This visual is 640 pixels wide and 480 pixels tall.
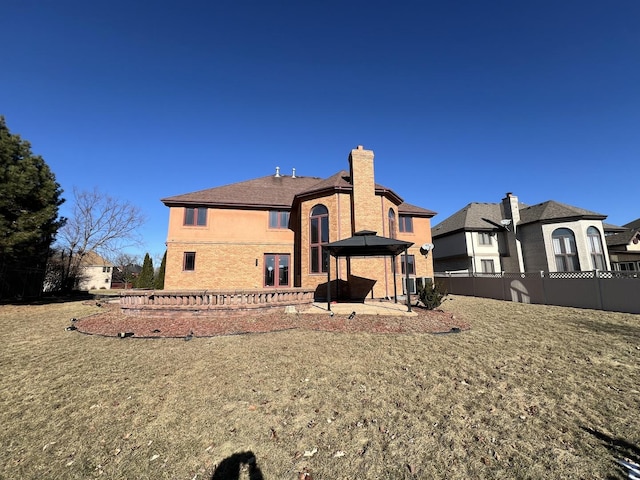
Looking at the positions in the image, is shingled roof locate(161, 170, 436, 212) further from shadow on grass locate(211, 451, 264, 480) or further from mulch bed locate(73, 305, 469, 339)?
shadow on grass locate(211, 451, 264, 480)

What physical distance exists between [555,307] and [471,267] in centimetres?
1391

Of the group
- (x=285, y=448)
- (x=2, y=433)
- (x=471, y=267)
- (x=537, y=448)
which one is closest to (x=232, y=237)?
(x=2, y=433)

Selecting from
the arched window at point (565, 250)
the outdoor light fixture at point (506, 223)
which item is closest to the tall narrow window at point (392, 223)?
the outdoor light fixture at point (506, 223)

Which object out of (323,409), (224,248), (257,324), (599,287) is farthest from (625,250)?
(323,409)

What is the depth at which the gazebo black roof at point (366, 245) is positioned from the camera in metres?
11.5

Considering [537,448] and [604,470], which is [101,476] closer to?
[537,448]

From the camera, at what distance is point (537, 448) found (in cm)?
305

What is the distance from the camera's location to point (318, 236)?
16.3m

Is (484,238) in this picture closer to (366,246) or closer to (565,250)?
(565,250)

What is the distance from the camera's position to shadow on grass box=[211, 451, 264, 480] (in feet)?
8.80

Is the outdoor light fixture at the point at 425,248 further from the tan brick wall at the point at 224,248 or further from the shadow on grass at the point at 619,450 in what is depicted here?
the shadow on grass at the point at 619,450

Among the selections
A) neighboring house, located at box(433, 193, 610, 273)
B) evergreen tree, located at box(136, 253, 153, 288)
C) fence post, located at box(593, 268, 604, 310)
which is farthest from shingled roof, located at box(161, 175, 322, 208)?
neighboring house, located at box(433, 193, 610, 273)

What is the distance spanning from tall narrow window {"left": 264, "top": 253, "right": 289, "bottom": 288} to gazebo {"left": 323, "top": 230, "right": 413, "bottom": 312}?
6.10 meters

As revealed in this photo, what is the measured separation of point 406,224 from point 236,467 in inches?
800
